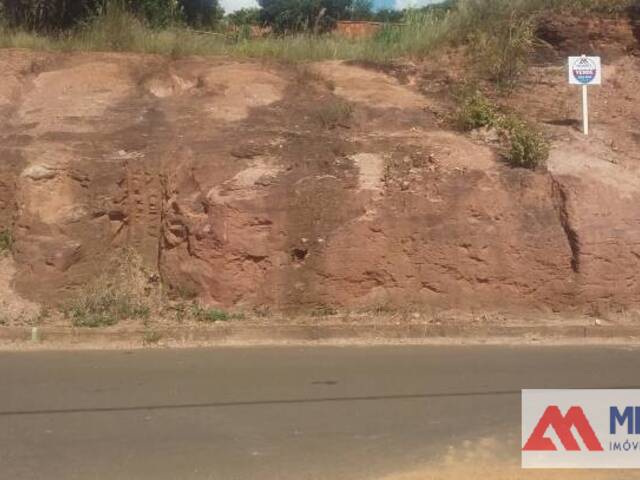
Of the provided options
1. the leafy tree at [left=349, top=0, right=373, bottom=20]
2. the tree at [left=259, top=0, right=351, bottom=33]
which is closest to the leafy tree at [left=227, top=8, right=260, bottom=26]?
the tree at [left=259, top=0, right=351, bottom=33]

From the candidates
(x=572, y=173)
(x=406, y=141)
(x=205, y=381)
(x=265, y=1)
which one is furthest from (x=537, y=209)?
(x=265, y=1)

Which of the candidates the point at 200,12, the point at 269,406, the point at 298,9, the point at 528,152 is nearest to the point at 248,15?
the point at 298,9

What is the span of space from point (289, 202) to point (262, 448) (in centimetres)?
547

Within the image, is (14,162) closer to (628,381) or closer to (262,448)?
(262,448)

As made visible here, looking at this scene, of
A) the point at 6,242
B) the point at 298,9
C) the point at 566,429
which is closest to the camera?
the point at 566,429

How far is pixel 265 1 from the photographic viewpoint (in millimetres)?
32938

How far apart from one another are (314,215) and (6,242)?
13.3ft

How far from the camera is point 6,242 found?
35.1ft

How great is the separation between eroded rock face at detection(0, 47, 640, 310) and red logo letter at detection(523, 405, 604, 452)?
5.72 meters

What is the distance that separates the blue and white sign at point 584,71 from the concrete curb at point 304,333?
429 centimetres

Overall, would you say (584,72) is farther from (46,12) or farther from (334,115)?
(46,12)

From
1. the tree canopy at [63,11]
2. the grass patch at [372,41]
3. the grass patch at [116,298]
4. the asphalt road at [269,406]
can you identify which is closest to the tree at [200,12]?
the tree canopy at [63,11]

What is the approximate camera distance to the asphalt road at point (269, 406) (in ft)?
17.2

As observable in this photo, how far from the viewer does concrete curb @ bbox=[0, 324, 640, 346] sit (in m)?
9.27
